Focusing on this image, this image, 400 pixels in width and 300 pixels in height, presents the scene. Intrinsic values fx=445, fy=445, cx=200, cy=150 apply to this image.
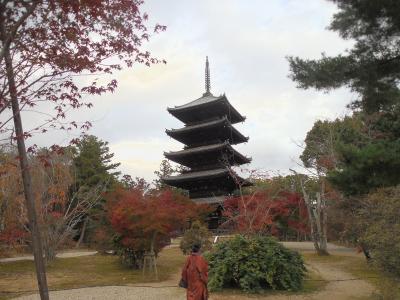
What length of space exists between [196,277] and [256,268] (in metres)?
4.20

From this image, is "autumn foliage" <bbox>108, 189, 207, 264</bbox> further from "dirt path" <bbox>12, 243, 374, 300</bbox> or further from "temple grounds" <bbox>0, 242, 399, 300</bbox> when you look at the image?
"dirt path" <bbox>12, 243, 374, 300</bbox>

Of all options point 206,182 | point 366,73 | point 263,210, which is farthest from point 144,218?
point 206,182

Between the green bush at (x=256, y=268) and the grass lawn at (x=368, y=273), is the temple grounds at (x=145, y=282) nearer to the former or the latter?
the grass lawn at (x=368, y=273)

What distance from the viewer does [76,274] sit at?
16359 mm

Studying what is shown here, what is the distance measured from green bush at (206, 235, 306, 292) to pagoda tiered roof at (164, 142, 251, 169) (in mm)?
19352

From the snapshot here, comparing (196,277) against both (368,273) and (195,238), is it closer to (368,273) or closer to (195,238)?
(368,273)

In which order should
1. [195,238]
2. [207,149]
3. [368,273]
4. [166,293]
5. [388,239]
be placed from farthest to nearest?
[207,149] → [195,238] → [368,273] → [166,293] → [388,239]

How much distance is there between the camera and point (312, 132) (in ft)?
125

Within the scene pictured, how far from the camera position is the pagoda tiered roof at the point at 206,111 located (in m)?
32.7

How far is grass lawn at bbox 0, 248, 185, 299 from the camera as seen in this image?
13.8 meters

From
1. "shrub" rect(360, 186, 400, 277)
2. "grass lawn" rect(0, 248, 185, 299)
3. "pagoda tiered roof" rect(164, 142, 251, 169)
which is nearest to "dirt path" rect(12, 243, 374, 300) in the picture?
"grass lawn" rect(0, 248, 185, 299)

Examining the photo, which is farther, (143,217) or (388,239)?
(143,217)

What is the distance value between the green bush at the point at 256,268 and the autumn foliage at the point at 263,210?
330 inches

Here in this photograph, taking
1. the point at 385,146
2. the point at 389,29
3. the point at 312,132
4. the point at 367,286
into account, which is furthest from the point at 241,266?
the point at 312,132
